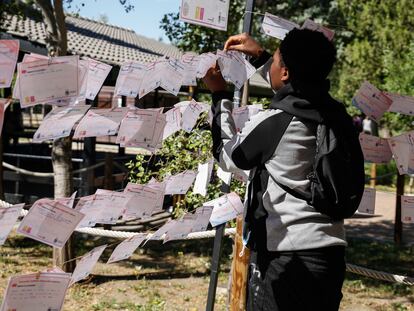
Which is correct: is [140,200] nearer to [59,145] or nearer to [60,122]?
[60,122]

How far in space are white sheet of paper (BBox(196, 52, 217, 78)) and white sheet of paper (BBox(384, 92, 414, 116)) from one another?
1.20 metres

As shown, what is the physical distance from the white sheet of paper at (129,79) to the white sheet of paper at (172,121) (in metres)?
0.26

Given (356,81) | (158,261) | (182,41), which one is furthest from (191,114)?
(356,81)

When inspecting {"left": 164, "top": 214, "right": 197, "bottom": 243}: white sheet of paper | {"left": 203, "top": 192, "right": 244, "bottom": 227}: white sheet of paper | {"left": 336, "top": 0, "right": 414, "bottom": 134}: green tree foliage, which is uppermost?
{"left": 336, "top": 0, "right": 414, "bottom": 134}: green tree foliage

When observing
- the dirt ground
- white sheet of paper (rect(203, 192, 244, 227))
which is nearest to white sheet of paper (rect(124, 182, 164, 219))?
white sheet of paper (rect(203, 192, 244, 227))

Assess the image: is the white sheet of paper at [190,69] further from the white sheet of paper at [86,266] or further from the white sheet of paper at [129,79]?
the white sheet of paper at [86,266]

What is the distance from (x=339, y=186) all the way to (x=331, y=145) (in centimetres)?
16

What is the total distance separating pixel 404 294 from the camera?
5.84m

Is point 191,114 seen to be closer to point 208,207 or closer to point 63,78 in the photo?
point 208,207

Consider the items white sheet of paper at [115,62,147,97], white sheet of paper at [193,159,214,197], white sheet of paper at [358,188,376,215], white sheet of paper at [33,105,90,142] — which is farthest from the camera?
white sheet of paper at [358,188,376,215]

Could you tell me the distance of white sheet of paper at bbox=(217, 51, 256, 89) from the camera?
270 cm

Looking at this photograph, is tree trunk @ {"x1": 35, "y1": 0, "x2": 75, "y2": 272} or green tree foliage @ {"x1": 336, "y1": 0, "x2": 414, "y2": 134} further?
green tree foliage @ {"x1": 336, "y1": 0, "x2": 414, "y2": 134}

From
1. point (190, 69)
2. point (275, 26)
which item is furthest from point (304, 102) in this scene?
point (275, 26)

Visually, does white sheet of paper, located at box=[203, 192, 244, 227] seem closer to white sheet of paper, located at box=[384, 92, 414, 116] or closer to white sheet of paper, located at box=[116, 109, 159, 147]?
white sheet of paper, located at box=[116, 109, 159, 147]
